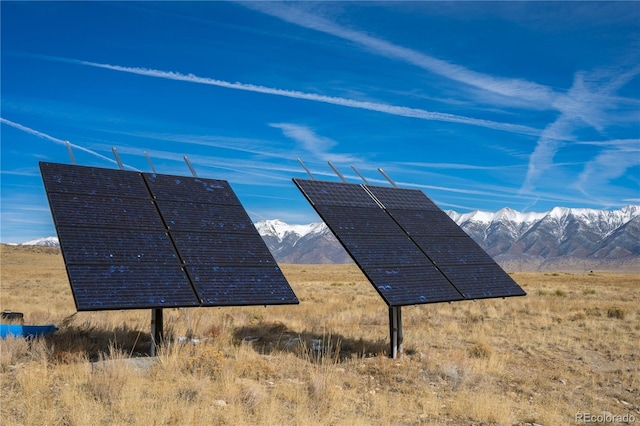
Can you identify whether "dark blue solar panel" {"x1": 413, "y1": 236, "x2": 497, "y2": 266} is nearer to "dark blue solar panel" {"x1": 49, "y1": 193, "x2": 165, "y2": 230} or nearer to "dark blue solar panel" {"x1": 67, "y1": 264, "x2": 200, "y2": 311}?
"dark blue solar panel" {"x1": 67, "y1": 264, "x2": 200, "y2": 311}

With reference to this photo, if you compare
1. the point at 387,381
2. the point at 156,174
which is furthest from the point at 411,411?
the point at 156,174

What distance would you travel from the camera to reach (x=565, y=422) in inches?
359

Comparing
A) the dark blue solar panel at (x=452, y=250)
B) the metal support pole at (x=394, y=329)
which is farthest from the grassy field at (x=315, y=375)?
the dark blue solar panel at (x=452, y=250)

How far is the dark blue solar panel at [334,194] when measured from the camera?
14828 mm

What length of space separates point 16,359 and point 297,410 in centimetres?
635

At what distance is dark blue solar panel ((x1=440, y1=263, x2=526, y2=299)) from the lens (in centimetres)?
1348

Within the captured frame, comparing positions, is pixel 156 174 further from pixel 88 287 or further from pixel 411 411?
pixel 411 411

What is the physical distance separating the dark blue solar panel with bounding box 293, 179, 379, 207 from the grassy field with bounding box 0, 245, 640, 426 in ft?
12.4

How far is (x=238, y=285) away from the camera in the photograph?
11.7 metres

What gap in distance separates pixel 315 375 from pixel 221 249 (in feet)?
12.6

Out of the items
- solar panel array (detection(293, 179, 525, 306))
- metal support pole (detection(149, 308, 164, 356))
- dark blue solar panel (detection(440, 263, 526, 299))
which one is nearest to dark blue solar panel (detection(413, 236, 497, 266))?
solar panel array (detection(293, 179, 525, 306))

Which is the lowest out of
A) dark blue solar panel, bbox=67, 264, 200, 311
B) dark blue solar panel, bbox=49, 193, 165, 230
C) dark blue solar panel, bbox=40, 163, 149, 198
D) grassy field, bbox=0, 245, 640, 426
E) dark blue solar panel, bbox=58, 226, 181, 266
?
grassy field, bbox=0, 245, 640, 426

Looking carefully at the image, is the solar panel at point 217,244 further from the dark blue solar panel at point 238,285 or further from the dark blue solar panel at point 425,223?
the dark blue solar panel at point 425,223

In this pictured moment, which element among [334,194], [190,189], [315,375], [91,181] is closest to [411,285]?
[315,375]
